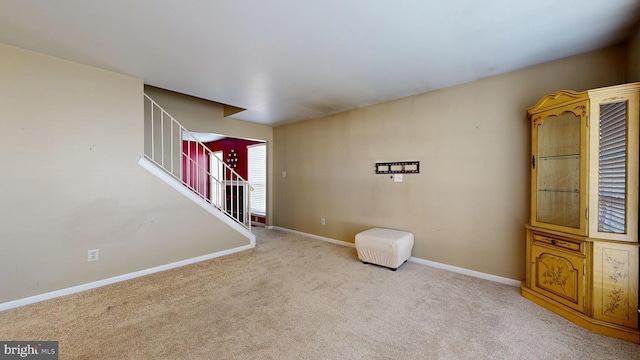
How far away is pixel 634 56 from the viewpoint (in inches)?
78.1

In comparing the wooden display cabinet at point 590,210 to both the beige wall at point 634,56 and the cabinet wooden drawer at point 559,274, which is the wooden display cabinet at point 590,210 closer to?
the cabinet wooden drawer at point 559,274

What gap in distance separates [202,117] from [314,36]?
306 cm

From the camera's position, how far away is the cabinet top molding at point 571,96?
182 cm

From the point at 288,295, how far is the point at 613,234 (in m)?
2.75

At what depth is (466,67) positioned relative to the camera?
102 inches

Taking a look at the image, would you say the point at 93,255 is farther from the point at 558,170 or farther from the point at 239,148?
the point at 558,170

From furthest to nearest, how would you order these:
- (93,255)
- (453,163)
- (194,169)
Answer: (194,169) < (453,163) < (93,255)

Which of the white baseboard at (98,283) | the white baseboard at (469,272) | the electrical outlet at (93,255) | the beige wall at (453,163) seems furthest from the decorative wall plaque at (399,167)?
the electrical outlet at (93,255)

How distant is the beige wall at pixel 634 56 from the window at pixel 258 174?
5385 millimetres

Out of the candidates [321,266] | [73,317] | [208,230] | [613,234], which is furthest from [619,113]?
[73,317]

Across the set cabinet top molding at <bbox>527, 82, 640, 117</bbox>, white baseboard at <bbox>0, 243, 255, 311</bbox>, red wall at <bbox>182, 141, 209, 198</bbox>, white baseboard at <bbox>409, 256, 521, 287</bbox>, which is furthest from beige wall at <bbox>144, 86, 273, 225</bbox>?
cabinet top molding at <bbox>527, 82, 640, 117</bbox>

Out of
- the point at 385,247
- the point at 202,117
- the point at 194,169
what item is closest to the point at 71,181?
the point at 202,117

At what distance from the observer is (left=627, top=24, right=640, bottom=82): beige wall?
1.92 metres

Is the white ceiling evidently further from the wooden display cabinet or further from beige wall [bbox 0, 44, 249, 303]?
the wooden display cabinet
